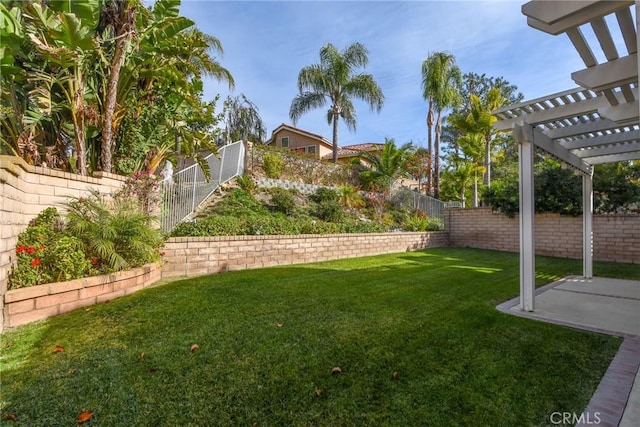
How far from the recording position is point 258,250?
7711 mm

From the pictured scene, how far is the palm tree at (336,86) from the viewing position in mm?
18234

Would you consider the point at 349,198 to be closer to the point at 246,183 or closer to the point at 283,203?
the point at 283,203

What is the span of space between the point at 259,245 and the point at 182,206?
248 cm

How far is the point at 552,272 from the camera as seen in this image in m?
7.63

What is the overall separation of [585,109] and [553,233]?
27.2 ft

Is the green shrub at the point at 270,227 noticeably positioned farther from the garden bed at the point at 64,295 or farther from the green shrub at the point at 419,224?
the green shrub at the point at 419,224

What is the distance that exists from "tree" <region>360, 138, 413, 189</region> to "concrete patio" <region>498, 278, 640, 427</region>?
1031 cm

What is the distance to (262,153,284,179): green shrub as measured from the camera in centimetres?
1309

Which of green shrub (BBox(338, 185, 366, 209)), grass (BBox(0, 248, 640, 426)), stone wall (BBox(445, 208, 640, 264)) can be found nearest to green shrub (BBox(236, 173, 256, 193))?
green shrub (BBox(338, 185, 366, 209))

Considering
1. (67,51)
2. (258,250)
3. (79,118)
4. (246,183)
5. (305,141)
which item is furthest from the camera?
(305,141)

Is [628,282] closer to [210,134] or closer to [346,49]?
[210,134]

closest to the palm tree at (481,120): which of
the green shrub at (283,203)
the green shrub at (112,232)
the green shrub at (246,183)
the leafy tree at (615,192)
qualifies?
the leafy tree at (615,192)

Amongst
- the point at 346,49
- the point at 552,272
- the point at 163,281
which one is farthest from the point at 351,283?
the point at 346,49

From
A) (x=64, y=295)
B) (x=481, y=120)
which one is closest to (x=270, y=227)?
(x=64, y=295)
